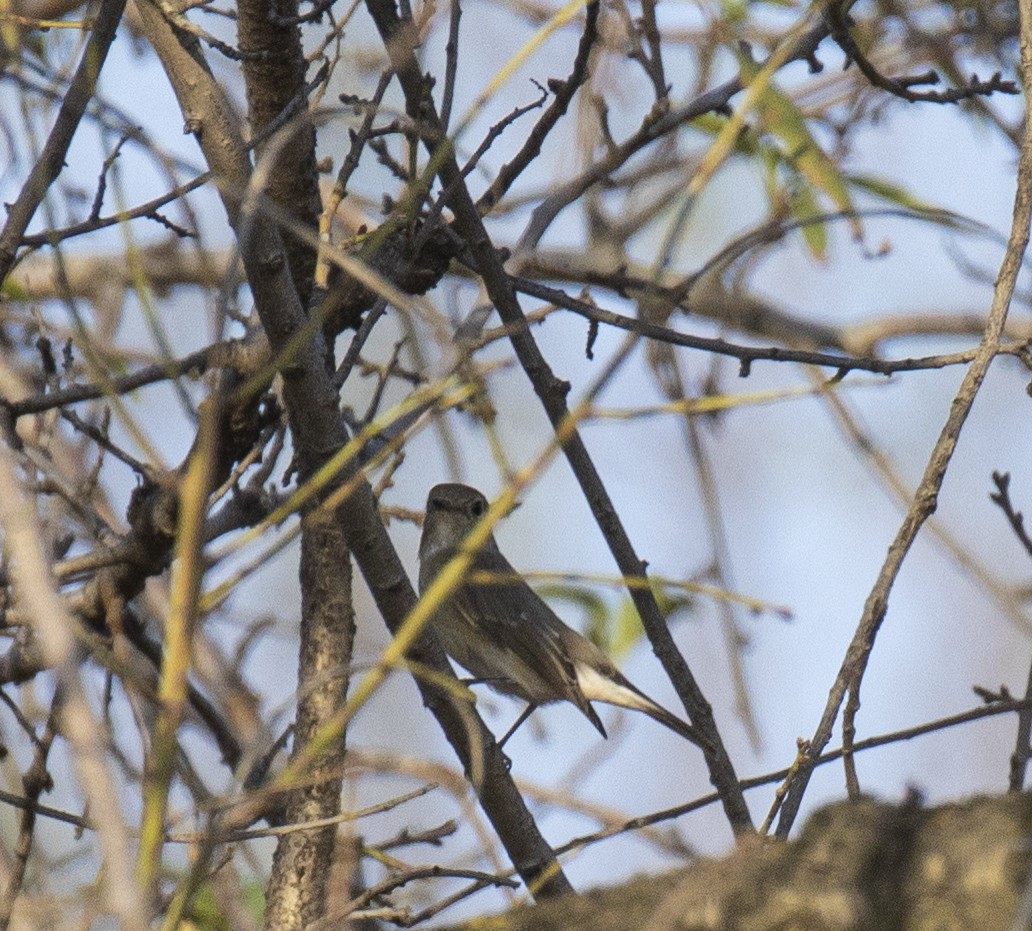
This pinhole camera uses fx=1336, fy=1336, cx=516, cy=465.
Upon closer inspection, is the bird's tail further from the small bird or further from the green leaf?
the green leaf

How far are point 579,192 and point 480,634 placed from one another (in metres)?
2.27

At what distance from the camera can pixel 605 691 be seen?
492 centimetres

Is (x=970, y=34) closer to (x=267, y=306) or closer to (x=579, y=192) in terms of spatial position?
(x=579, y=192)

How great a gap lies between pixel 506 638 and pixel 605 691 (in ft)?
1.42

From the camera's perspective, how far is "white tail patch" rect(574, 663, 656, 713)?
4.82m

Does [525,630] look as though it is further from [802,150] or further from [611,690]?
[802,150]

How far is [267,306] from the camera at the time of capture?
2.25 meters

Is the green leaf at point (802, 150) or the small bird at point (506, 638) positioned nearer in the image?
the green leaf at point (802, 150)

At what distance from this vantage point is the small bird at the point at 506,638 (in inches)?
191

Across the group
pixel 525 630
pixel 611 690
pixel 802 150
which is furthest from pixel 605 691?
pixel 802 150

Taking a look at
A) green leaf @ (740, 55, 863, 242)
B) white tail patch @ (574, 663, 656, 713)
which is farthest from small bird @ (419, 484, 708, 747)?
green leaf @ (740, 55, 863, 242)

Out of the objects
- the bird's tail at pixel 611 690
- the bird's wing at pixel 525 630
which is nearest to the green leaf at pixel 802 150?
the bird's wing at pixel 525 630

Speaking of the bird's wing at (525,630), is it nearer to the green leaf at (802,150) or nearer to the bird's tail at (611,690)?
the bird's tail at (611,690)

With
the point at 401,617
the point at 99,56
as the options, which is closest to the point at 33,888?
the point at 401,617
